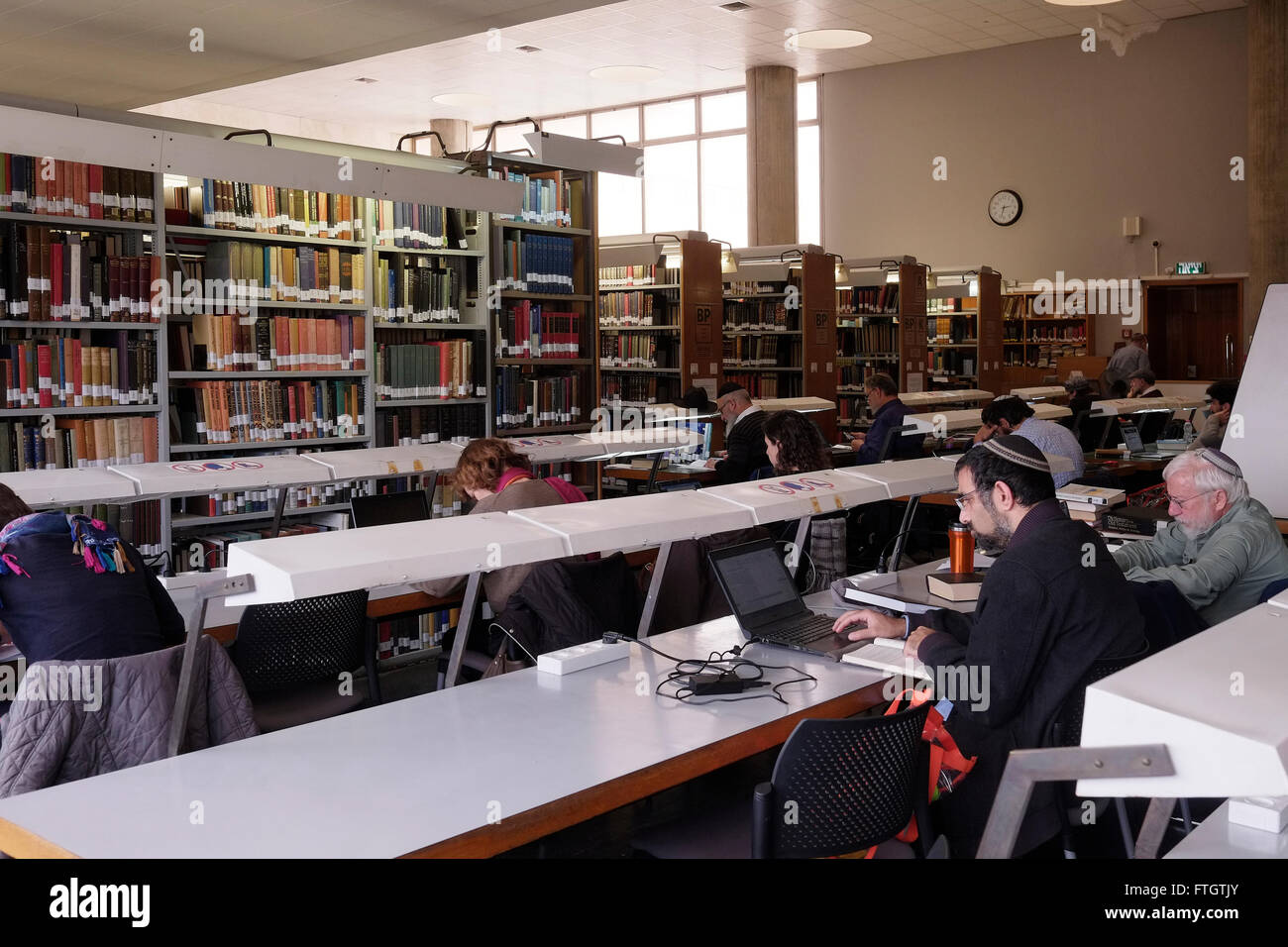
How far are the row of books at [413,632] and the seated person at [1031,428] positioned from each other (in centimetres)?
293

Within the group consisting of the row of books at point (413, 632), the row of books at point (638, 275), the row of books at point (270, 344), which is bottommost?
the row of books at point (413, 632)

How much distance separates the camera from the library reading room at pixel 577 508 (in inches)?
80.4

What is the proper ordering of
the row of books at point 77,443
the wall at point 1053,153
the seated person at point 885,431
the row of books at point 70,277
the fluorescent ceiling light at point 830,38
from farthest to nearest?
the wall at point 1053,153 → the fluorescent ceiling light at point 830,38 → the seated person at point 885,431 → the row of books at point 77,443 → the row of books at point 70,277

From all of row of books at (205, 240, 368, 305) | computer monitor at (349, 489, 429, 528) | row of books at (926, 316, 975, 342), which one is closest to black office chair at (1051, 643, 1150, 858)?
computer monitor at (349, 489, 429, 528)

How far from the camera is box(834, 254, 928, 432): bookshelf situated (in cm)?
1147

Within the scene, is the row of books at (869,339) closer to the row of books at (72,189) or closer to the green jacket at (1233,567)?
the row of books at (72,189)

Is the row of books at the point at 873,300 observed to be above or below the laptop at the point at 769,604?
above

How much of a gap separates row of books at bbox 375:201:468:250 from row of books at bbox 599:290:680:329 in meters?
3.70

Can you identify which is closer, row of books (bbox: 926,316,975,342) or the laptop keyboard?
the laptop keyboard

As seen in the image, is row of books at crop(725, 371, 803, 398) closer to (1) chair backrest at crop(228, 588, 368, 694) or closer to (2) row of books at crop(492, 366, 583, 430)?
(2) row of books at crop(492, 366, 583, 430)

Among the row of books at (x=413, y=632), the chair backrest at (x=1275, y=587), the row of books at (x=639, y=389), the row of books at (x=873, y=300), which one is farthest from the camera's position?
the row of books at (x=873, y=300)

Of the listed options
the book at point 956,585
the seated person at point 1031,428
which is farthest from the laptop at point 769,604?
the seated person at point 1031,428
